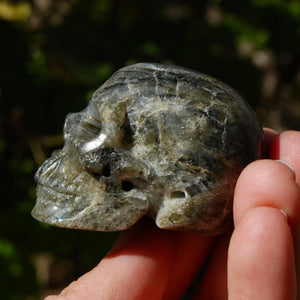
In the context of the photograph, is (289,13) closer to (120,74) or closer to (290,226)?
(120,74)

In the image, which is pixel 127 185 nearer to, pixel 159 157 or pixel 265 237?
pixel 159 157

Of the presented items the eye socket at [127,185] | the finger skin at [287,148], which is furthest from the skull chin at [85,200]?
the finger skin at [287,148]

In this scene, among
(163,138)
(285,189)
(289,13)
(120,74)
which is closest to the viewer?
(285,189)

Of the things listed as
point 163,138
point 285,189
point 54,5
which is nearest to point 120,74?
point 163,138

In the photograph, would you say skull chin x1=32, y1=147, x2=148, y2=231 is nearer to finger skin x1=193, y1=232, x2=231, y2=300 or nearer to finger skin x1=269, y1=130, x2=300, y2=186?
finger skin x1=193, y1=232, x2=231, y2=300

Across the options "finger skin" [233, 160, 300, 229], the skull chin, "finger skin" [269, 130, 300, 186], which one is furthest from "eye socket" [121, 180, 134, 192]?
"finger skin" [269, 130, 300, 186]

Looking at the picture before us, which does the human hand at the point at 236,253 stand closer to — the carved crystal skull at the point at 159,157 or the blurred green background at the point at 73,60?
the carved crystal skull at the point at 159,157

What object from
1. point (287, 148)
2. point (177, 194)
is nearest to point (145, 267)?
point (177, 194)
